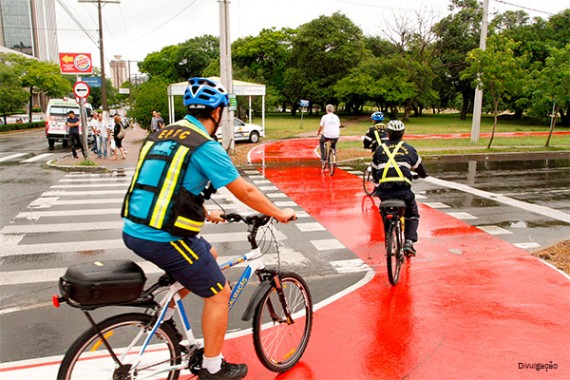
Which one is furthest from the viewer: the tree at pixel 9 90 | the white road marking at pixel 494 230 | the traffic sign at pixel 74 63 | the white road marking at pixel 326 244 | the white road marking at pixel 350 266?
the tree at pixel 9 90

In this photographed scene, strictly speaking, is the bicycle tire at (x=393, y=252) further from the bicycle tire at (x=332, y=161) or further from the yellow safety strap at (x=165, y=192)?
the bicycle tire at (x=332, y=161)

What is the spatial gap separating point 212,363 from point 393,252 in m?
3.20

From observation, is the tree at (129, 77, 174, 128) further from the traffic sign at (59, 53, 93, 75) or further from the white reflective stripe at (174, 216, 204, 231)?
the white reflective stripe at (174, 216, 204, 231)

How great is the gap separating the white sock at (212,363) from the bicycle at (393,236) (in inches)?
115

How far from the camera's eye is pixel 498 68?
1969cm

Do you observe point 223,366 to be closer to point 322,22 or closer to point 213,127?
point 213,127

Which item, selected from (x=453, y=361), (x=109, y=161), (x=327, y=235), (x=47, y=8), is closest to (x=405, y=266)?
(x=327, y=235)

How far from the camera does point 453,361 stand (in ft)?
13.2

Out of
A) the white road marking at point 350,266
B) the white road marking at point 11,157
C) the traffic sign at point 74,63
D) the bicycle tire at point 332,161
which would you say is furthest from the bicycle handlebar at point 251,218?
the white road marking at point 11,157

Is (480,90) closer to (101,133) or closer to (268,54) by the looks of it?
(101,133)

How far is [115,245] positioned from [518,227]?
22.8ft

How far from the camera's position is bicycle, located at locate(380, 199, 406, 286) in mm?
5668

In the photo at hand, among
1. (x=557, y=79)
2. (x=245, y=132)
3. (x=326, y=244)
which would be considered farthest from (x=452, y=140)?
(x=326, y=244)

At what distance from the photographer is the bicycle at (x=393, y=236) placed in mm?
5668
